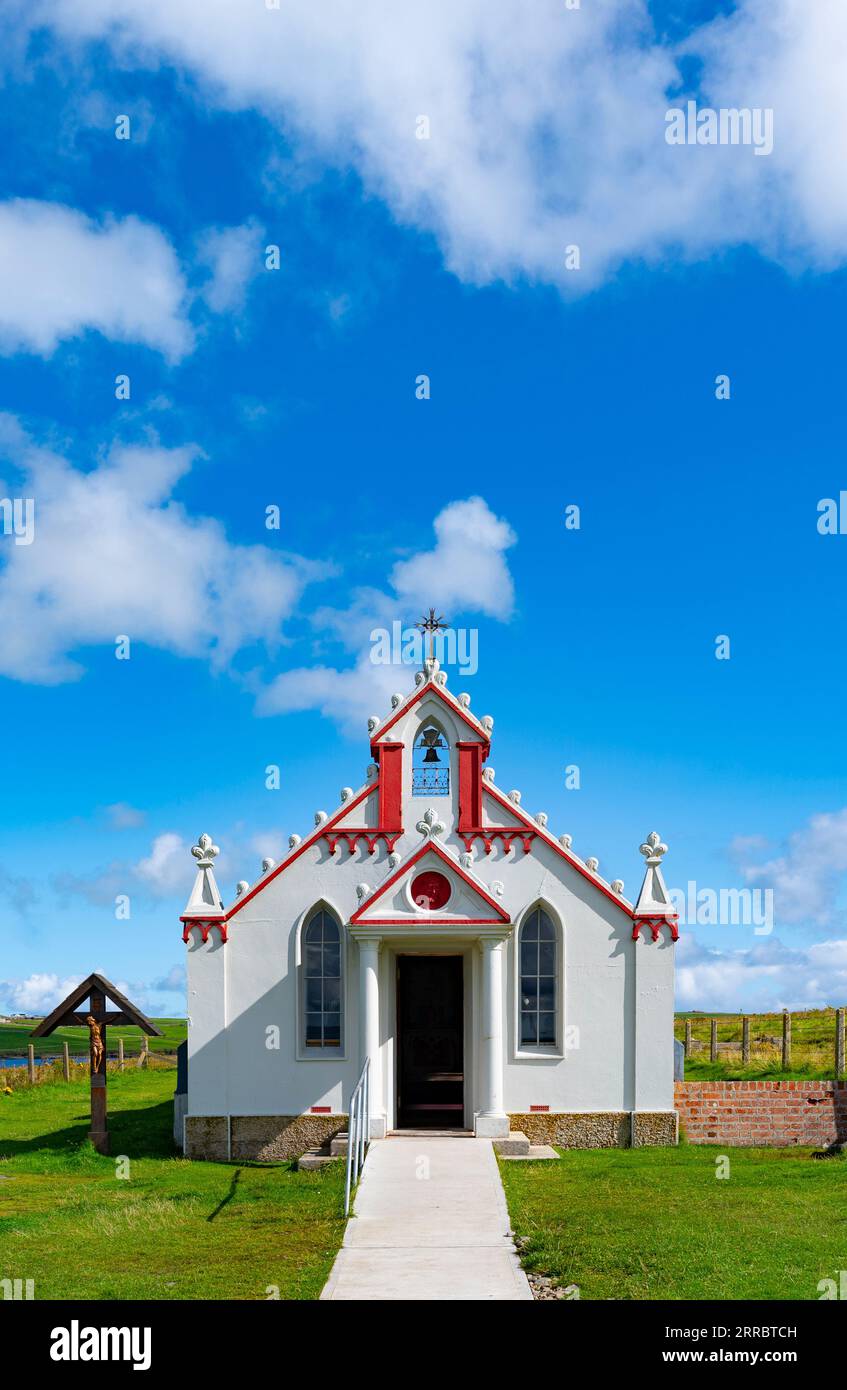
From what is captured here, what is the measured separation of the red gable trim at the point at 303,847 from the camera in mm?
21375

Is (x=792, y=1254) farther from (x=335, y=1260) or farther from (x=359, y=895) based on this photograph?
(x=359, y=895)

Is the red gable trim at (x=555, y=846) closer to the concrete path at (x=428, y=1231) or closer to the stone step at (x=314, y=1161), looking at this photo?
the concrete path at (x=428, y=1231)

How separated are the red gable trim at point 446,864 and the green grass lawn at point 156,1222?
4028 mm

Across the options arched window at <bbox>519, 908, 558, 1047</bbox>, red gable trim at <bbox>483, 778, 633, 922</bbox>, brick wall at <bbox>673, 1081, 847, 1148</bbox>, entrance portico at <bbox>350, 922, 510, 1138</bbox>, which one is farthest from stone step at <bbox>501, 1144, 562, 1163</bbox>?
red gable trim at <bbox>483, 778, 633, 922</bbox>

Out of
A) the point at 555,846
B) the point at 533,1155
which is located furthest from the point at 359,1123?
the point at 555,846

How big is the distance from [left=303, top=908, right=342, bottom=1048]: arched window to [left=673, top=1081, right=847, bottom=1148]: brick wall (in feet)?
19.8

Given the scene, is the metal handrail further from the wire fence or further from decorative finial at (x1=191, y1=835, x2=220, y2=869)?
the wire fence

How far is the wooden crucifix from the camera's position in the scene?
2116 cm

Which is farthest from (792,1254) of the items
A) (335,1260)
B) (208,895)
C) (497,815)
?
(208,895)

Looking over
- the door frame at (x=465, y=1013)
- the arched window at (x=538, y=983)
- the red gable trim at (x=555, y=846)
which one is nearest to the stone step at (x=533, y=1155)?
the door frame at (x=465, y=1013)

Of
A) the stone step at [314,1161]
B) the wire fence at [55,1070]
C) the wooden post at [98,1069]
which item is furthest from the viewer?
the wire fence at [55,1070]
